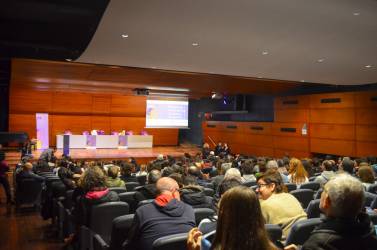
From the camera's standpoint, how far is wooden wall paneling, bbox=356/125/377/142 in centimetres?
1285

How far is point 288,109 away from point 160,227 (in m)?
14.6

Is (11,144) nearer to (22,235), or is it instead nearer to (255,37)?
(22,235)

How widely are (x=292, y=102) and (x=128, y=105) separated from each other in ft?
32.8

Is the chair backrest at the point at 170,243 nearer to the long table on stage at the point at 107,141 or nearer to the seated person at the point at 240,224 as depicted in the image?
the seated person at the point at 240,224

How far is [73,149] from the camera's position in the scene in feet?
60.3

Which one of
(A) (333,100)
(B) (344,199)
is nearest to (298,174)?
(B) (344,199)

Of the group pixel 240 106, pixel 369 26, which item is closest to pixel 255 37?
pixel 369 26

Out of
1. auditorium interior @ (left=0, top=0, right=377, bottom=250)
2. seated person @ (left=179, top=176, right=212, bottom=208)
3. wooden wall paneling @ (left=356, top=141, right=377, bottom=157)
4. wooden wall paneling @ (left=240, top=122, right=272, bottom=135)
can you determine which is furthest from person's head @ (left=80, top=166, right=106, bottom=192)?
wooden wall paneling @ (left=240, top=122, right=272, bottom=135)

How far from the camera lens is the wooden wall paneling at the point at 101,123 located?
805 inches

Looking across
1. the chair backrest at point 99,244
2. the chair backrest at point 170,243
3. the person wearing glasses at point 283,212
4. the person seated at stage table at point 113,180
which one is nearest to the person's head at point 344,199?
the chair backrest at point 170,243

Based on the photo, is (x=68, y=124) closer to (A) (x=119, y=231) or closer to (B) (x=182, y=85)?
(B) (x=182, y=85)

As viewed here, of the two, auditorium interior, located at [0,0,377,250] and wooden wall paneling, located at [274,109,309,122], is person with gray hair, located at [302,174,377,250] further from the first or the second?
wooden wall paneling, located at [274,109,309,122]

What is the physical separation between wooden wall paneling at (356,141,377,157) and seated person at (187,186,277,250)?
502 inches

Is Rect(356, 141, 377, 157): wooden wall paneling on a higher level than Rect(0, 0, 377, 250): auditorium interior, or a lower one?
lower
